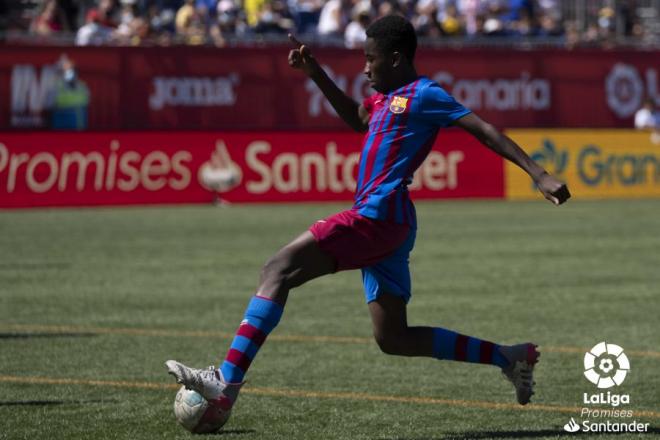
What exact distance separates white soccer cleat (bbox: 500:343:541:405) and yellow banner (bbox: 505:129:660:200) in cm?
2096

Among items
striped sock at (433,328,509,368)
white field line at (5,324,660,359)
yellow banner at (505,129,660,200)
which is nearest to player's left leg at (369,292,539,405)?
striped sock at (433,328,509,368)

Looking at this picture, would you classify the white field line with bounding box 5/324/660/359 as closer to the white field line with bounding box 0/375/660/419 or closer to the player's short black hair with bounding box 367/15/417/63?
the white field line with bounding box 0/375/660/419

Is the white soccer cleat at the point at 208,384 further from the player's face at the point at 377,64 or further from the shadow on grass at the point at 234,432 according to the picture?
the player's face at the point at 377,64

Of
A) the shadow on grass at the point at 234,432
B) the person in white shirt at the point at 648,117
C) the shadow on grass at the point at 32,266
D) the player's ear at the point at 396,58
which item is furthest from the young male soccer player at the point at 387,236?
the person in white shirt at the point at 648,117

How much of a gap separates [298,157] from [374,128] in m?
19.4

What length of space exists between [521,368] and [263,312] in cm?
142

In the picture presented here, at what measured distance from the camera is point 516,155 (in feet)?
21.3

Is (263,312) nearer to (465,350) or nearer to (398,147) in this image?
(398,147)

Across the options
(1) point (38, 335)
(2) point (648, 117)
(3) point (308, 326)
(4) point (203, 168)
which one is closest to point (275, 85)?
(4) point (203, 168)

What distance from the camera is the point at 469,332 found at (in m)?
10.8

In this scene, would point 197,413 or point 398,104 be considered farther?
point 398,104

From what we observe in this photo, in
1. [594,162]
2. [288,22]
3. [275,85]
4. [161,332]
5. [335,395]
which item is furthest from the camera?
[288,22]

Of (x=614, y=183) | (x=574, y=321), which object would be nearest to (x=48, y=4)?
(x=614, y=183)

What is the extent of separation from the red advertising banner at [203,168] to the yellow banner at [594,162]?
0.81 meters
